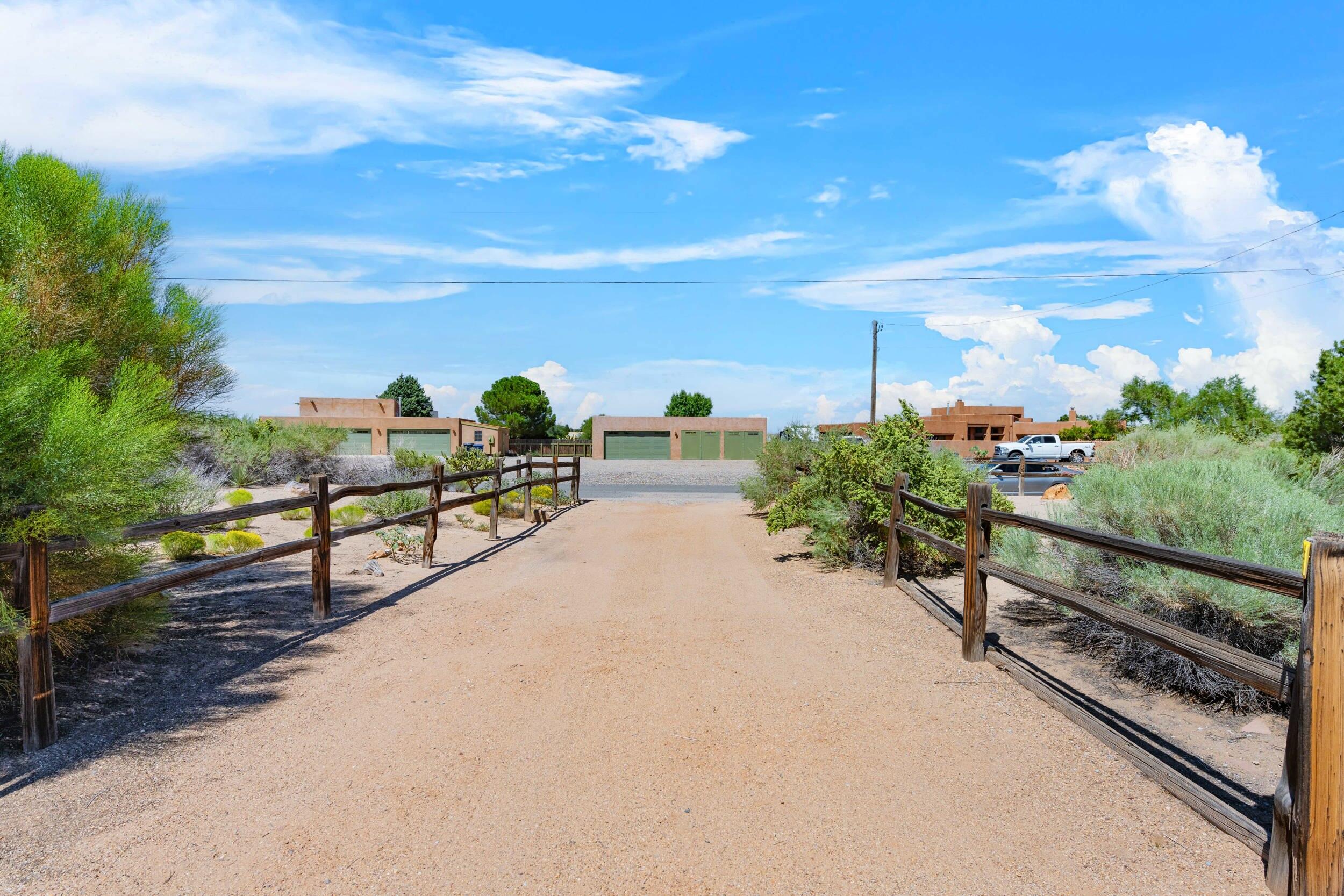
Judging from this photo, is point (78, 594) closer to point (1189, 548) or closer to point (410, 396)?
point (1189, 548)

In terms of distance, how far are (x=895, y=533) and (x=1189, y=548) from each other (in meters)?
3.99

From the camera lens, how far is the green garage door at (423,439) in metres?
55.8

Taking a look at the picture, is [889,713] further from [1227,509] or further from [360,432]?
[360,432]

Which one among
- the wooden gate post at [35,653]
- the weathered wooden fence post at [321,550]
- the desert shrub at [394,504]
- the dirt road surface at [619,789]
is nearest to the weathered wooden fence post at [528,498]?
the desert shrub at [394,504]

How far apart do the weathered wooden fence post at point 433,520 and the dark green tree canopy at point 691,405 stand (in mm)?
83769

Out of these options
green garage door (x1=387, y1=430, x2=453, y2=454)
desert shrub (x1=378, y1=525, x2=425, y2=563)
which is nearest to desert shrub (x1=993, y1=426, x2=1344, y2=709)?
desert shrub (x1=378, y1=525, x2=425, y2=563)

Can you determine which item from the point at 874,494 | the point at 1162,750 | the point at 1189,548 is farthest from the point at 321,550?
the point at 1189,548

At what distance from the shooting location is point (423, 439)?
56688 mm

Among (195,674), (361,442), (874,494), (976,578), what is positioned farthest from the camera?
(361,442)

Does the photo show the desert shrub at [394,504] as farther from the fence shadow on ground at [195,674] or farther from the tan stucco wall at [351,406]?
the tan stucco wall at [351,406]

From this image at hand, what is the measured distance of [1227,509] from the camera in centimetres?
646

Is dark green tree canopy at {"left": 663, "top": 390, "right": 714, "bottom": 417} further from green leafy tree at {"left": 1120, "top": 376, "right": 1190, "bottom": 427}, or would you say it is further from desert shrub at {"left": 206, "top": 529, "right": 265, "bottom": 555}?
desert shrub at {"left": 206, "top": 529, "right": 265, "bottom": 555}

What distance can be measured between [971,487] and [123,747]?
6.14 m

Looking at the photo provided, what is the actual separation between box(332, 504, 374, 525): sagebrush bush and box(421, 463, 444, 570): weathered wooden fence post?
11.6 feet
